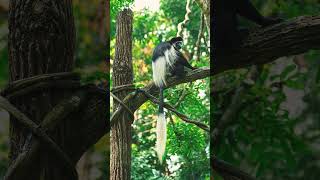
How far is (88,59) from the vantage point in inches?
80.1

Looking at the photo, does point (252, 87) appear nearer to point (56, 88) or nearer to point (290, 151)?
point (290, 151)

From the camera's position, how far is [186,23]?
7.93 ft

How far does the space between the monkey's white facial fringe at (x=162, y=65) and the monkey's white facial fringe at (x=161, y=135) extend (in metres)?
0.18

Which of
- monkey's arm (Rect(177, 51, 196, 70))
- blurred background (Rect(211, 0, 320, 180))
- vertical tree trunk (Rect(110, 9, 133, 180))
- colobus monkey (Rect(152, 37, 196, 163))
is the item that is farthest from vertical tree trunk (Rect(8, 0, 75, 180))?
blurred background (Rect(211, 0, 320, 180))

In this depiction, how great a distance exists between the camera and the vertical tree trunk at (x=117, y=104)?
239 centimetres

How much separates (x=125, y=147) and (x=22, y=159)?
2.09 ft

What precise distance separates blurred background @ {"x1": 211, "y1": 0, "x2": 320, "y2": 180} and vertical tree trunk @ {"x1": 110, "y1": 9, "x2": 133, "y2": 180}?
0.43 meters

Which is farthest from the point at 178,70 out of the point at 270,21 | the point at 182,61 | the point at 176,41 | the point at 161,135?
the point at 270,21

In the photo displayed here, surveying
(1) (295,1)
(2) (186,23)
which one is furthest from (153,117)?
(1) (295,1)

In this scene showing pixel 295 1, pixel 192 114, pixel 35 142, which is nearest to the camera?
pixel 35 142

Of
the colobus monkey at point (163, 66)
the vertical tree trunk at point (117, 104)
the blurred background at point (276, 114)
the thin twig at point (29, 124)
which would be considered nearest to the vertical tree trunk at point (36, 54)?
the thin twig at point (29, 124)

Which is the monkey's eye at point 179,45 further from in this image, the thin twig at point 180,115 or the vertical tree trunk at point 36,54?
the vertical tree trunk at point 36,54

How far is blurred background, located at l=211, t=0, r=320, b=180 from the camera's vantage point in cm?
212

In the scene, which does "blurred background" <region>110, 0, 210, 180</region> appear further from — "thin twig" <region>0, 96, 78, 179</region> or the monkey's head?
"thin twig" <region>0, 96, 78, 179</region>
